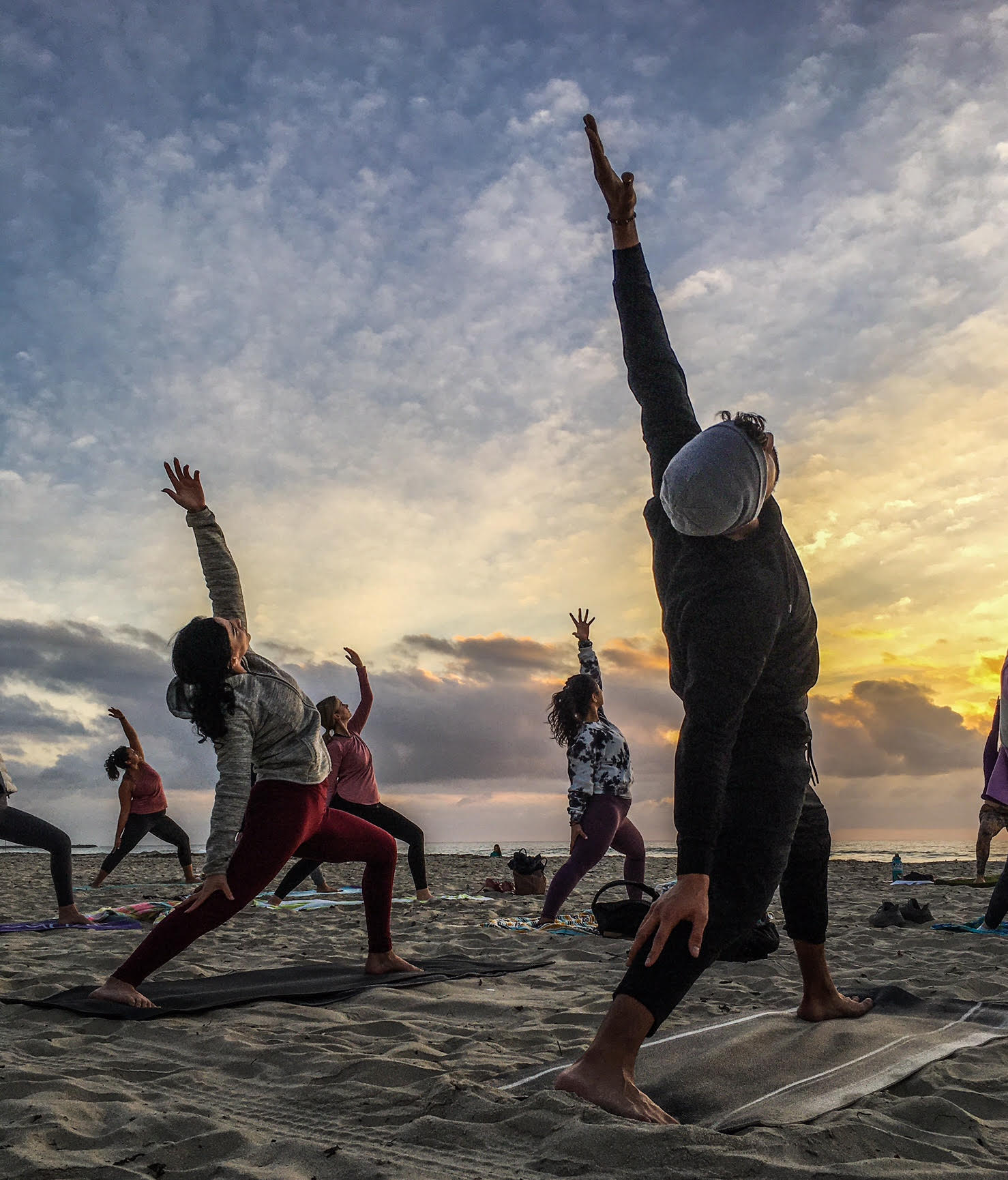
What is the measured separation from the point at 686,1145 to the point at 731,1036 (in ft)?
3.65

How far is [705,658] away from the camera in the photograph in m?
2.34

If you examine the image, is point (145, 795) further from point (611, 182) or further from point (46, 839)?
point (611, 182)

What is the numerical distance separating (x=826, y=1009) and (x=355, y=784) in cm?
575

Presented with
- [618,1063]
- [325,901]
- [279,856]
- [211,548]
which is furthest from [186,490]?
[325,901]

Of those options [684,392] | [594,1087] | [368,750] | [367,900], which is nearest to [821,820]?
[594,1087]

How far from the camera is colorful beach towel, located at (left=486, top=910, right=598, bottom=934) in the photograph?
6216 mm

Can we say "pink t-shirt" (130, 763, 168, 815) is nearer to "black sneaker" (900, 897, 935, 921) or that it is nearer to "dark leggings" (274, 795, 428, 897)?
"dark leggings" (274, 795, 428, 897)

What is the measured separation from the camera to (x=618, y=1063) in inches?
86.3

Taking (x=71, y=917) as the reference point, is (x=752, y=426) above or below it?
above

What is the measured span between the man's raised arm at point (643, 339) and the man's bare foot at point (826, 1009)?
6.78ft

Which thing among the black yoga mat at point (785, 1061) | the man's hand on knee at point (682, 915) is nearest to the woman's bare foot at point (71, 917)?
the black yoga mat at point (785, 1061)

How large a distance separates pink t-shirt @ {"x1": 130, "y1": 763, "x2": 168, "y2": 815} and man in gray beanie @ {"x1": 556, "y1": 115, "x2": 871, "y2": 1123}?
31.4 ft

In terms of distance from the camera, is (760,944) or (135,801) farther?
(135,801)

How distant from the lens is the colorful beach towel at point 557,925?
6.22 meters
